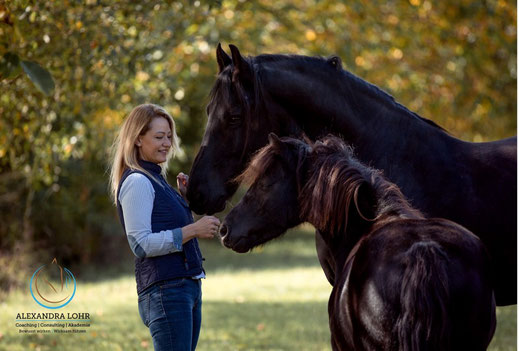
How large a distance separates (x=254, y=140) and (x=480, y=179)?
1.33 m

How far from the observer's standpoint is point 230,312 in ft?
31.1

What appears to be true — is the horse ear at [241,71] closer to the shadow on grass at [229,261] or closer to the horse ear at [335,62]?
the horse ear at [335,62]

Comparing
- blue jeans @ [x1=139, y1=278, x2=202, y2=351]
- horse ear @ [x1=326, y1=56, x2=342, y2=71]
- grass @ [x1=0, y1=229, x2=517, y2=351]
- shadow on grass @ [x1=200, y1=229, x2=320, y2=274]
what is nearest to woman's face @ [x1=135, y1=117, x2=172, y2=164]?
blue jeans @ [x1=139, y1=278, x2=202, y2=351]

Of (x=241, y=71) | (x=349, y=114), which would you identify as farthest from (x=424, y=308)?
(x=241, y=71)

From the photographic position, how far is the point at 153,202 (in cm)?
358

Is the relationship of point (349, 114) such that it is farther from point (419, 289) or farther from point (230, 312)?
point (230, 312)

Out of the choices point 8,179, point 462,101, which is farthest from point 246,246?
point 462,101

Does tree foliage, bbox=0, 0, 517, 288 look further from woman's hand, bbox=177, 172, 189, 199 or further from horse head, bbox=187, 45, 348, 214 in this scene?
woman's hand, bbox=177, 172, 189, 199

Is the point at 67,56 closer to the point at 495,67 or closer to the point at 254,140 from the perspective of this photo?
the point at 254,140

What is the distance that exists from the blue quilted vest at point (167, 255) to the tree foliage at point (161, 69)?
250 centimetres

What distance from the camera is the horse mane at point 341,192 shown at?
3275 mm

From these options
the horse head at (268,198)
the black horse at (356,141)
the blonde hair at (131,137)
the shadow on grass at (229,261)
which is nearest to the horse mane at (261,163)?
the horse head at (268,198)

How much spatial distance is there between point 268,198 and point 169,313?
0.75 m

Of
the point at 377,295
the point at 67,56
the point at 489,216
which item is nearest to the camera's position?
the point at 377,295
